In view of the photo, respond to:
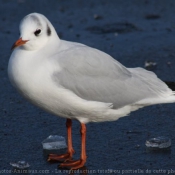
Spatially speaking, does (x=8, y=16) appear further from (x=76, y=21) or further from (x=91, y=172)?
(x=91, y=172)

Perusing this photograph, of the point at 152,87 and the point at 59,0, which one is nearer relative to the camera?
the point at 152,87

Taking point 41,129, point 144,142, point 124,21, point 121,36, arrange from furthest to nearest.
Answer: point 124,21
point 121,36
point 41,129
point 144,142

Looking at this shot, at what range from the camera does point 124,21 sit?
34.2ft

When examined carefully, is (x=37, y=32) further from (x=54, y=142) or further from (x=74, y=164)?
(x=74, y=164)

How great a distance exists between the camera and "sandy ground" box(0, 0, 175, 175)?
575cm

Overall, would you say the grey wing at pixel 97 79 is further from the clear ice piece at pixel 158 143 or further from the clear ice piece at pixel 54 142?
the clear ice piece at pixel 54 142

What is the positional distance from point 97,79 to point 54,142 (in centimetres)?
78

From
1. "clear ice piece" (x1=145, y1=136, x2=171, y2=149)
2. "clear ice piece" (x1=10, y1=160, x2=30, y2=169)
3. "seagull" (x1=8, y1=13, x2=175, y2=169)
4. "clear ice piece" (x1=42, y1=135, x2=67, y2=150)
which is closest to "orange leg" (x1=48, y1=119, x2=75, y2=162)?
"seagull" (x1=8, y1=13, x2=175, y2=169)

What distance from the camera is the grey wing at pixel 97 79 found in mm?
5656

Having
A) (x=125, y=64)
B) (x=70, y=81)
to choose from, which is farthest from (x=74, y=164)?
(x=125, y=64)

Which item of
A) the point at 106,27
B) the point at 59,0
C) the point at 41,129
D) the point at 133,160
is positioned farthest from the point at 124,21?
the point at 133,160

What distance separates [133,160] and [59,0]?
6.37 meters

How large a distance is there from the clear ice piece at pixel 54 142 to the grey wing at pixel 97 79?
60 cm

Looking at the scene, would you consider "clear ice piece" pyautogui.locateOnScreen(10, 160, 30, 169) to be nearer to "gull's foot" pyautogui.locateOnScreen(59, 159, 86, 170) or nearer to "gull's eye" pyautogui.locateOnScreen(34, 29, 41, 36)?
"gull's foot" pyautogui.locateOnScreen(59, 159, 86, 170)
